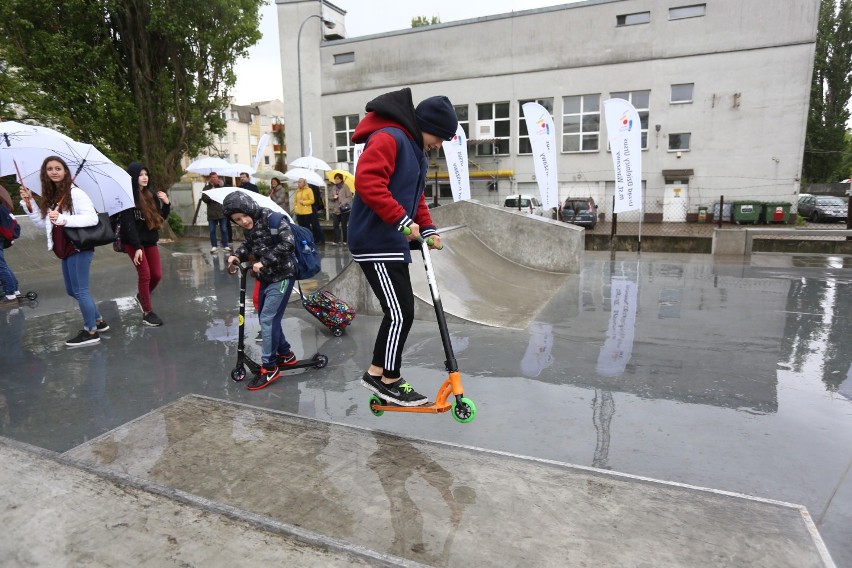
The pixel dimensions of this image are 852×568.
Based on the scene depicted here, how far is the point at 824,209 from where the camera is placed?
2698 centimetres

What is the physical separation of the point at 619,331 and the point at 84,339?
5.87 meters

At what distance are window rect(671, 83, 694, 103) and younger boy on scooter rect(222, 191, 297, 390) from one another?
29.7 meters

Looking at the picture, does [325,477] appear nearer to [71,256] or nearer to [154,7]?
[71,256]

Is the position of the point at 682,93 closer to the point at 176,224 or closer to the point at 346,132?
the point at 346,132

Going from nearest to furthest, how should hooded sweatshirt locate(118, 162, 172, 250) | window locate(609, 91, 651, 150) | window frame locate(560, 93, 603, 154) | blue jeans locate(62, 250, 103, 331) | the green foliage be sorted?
blue jeans locate(62, 250, 103, 331) → hooded sweatshirt locate(118, 162, 172, 250) → the green foliage → window locate(609, 91, 651, 150) → window frame locate(560, 93, 603, 154)

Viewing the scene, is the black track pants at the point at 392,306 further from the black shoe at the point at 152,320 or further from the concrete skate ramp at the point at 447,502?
the black shoe at the point at 152,320

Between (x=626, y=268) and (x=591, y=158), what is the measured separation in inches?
881

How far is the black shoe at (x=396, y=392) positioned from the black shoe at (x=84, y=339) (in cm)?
382

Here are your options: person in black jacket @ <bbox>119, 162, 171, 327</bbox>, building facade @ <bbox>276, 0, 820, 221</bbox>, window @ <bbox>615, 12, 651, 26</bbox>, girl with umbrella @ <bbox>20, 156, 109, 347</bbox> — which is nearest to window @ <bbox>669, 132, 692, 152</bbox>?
building facade @ <bbox>276, 0, 820, 221</bbox>

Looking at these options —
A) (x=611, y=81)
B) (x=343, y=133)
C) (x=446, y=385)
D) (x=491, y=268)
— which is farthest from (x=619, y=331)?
(x=343, y=133)

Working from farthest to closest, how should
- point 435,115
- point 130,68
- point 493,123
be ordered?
point 493,123 < point 130,68 < point 435,115

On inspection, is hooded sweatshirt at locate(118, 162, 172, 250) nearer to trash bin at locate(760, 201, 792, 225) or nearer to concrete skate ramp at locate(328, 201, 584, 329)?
concrete skate ramp at locate(328, 201, 584, 329)

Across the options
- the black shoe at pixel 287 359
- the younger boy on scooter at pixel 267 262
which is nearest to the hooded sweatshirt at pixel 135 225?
the younger boy on scooter at pixel 267 262

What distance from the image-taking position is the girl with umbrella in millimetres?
5270
